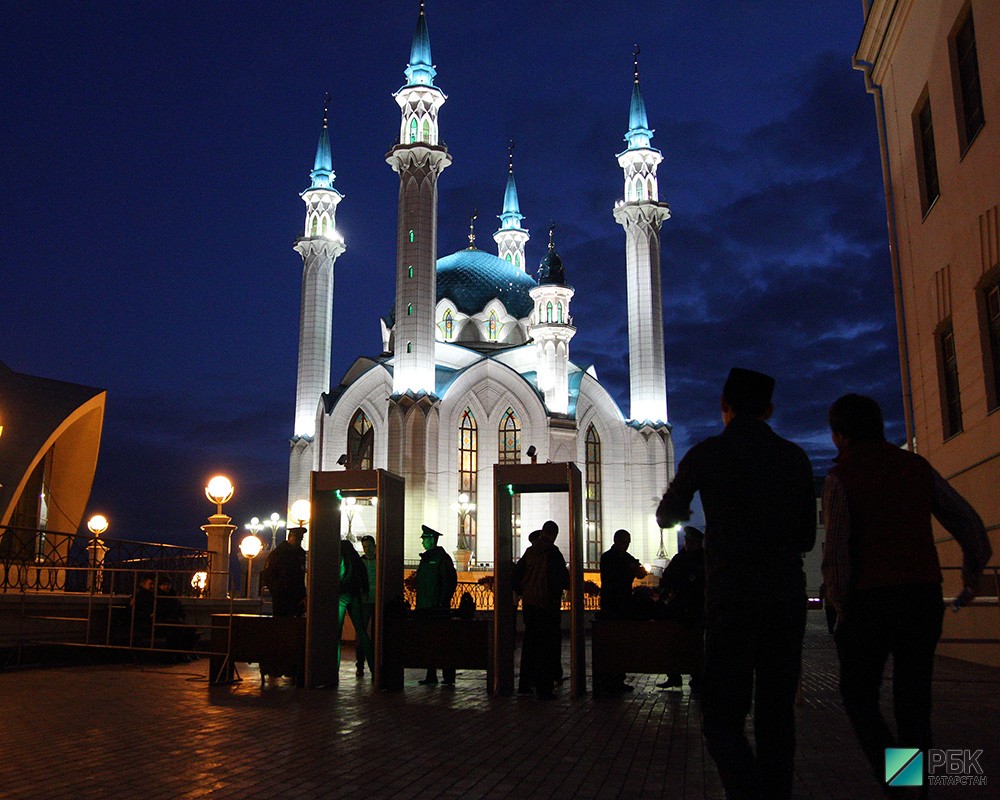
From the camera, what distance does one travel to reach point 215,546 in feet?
54.9

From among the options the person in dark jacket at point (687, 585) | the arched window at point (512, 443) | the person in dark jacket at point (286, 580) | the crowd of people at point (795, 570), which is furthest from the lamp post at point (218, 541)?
the arched window at point (512, 443)

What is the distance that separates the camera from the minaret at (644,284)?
42.8 meters

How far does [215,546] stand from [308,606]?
24.7 ft

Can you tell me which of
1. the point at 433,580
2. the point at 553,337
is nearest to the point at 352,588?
the point at 433,580

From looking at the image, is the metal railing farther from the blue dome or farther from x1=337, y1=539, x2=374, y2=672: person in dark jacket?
the blue dome

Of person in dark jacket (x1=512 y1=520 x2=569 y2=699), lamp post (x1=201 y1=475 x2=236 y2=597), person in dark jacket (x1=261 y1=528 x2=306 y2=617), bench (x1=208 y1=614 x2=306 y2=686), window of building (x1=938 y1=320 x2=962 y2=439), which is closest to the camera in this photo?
person in dark jacket (x1=512 y1=520 x2=569 y2=699)

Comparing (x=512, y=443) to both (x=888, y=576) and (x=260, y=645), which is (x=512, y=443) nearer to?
(x=260, y=645)

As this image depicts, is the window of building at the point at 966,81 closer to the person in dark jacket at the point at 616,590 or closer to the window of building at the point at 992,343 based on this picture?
the window of building at the point at 992,343

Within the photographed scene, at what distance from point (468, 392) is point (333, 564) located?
3055 centimetres

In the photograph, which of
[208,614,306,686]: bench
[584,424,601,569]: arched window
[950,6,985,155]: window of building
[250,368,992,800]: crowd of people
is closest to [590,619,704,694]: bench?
[208,614,306,686]: bench

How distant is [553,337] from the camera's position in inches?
1608

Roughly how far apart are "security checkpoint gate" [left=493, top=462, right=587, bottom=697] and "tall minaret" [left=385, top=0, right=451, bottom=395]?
89.3 ft

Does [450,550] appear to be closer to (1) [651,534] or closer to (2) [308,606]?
(1) [651,534]

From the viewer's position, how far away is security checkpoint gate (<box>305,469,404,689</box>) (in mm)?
9773
